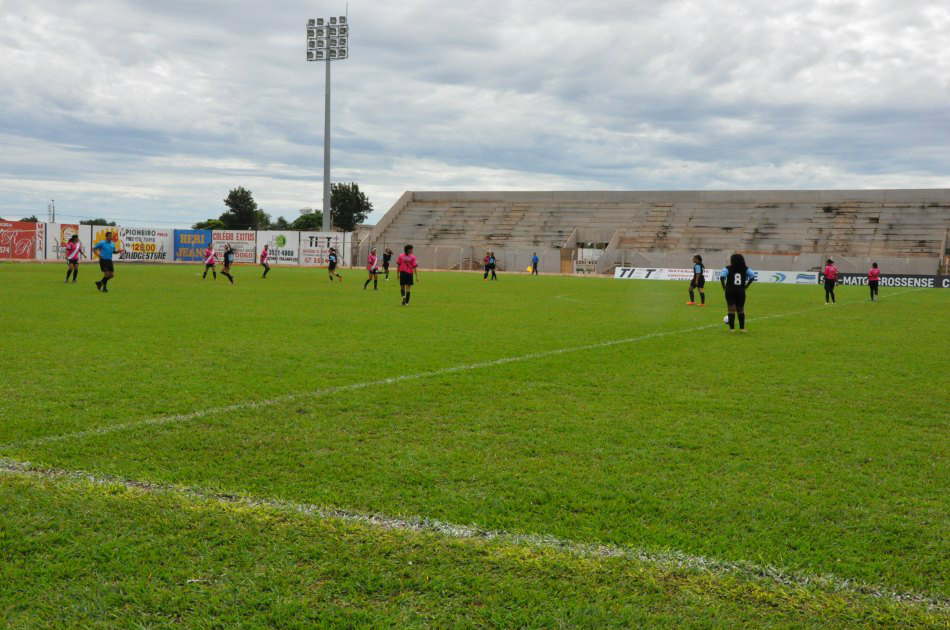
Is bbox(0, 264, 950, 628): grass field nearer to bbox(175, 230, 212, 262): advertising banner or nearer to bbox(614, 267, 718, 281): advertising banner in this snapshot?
bbox(614, 267, 718, 281): advertising banner

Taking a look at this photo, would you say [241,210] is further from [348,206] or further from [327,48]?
[327,48]

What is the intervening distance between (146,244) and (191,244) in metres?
3.30

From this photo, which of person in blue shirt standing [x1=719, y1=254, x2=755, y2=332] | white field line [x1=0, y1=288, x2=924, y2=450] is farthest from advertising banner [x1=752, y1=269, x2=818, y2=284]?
white field line [x1=0, y1=288, x2=924, y2=450]

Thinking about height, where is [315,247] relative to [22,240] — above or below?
above

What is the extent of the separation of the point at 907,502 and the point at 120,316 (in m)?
14.5

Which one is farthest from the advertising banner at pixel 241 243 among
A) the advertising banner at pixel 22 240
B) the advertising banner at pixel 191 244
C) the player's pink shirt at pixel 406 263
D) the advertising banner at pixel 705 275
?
the player's pink shirt at pixel 406 263

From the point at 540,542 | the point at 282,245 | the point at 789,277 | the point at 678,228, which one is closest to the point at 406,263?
the point at 540,542

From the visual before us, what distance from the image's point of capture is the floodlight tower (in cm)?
5760

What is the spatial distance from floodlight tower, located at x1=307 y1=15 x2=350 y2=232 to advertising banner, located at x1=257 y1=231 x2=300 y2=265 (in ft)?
9.95

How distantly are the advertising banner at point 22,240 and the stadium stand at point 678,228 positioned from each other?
1039 inches

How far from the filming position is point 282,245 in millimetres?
61219

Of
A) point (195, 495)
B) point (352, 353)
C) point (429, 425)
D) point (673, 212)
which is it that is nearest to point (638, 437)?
point (429, 425)

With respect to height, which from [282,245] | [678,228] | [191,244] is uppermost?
[678,228]

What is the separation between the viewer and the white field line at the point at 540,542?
3.47m
